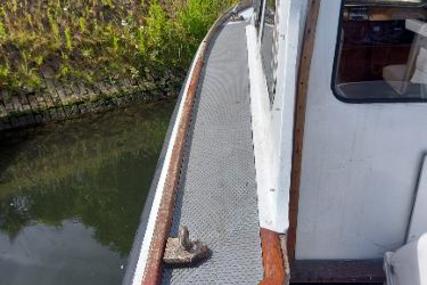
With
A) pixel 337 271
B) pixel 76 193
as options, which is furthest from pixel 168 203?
pixel 76 193

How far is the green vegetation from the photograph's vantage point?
6.74 m

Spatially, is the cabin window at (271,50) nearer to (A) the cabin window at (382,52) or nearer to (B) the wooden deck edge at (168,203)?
(A) the cabin window at (382,52)

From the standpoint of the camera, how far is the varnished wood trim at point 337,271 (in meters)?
2.18

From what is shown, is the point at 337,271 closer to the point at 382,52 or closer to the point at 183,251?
the point at 183,251

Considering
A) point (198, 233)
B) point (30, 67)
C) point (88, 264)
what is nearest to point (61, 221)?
point (88, 264)

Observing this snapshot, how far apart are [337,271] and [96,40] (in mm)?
5741

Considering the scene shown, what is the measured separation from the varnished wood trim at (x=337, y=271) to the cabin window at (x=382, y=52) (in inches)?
30.5

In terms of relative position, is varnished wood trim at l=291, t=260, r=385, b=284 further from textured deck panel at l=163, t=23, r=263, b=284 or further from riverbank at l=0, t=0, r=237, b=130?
riverbank at l=0, t=0, r=237, b=130

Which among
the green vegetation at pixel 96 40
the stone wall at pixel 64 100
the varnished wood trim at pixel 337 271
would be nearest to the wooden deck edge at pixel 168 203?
the varnished wood trim at pixel 337 271

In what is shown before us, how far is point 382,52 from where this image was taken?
208cm

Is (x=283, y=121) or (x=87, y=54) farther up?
(x=283, y=121)

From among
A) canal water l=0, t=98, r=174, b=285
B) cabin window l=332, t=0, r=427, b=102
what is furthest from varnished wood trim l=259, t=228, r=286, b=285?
canal water l=0, t=98, r=174, b=285

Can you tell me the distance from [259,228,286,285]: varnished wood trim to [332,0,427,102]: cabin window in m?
0.59

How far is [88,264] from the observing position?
4430 mm
